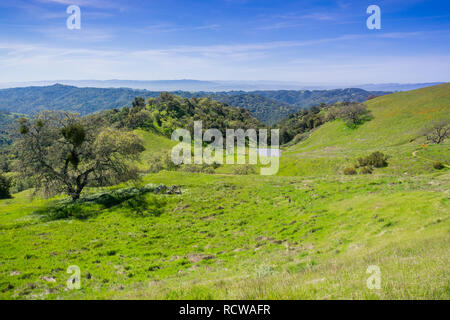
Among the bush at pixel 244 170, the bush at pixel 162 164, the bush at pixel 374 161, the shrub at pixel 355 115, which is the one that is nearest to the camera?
the bush at pixel 374 161

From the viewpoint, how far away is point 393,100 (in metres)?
139

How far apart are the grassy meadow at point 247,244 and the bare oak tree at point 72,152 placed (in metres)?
4.81

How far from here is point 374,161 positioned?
2288 inches

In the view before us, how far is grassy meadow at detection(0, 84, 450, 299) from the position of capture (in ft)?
27.9

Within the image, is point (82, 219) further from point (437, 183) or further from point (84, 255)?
point (437, 183)

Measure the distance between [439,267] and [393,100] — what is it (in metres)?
166

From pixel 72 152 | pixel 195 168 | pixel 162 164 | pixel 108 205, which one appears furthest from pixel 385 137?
pixel 72 152

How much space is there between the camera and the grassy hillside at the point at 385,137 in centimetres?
6323

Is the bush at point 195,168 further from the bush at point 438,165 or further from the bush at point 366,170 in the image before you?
the bush at point 438,165

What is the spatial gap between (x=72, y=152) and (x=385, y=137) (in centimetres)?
11074

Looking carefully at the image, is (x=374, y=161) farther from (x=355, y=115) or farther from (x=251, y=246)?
(x=355, y=115)

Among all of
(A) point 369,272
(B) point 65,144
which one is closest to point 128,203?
(B) point 65,144

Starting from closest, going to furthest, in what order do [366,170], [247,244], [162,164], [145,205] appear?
[247,244] → [145,205] → [366,170] → [162,164]

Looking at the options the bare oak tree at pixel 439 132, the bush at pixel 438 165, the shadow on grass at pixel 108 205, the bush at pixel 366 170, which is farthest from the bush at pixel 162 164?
the bare oak tree at pixel 439 132
